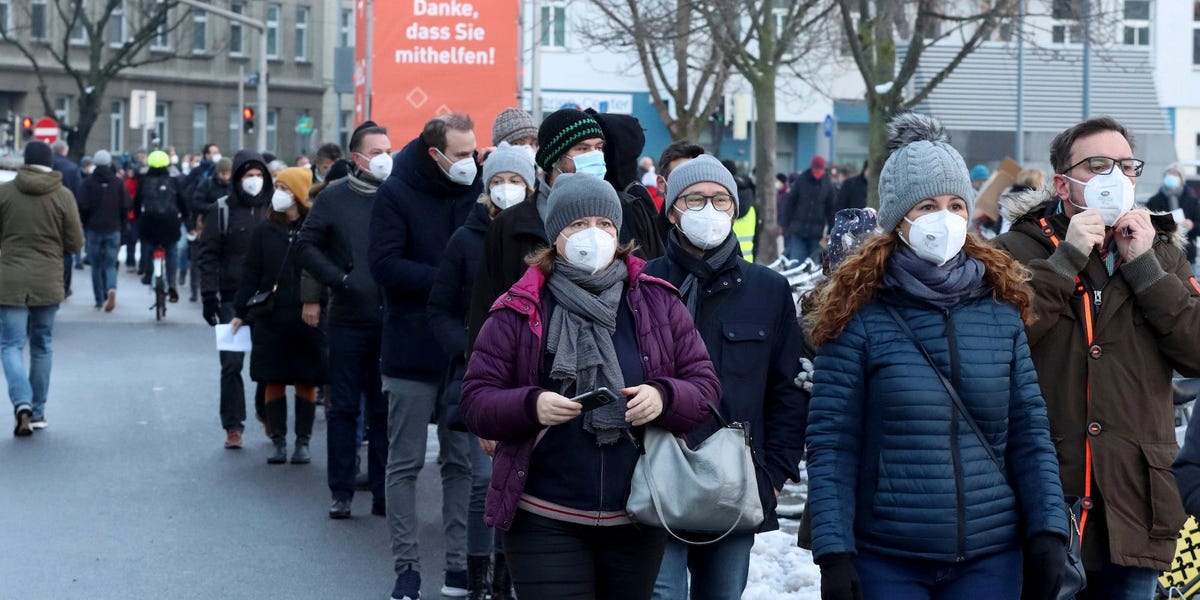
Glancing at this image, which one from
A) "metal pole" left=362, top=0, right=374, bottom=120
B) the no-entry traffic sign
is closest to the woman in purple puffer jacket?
"metal pole" left=362, top=0, right=374, bottom=120

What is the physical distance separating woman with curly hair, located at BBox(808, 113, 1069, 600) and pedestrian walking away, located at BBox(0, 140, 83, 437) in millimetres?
9321

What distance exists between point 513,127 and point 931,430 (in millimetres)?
3747

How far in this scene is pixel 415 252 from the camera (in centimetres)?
817

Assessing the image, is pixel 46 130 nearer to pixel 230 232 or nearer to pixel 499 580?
pixel 230 232

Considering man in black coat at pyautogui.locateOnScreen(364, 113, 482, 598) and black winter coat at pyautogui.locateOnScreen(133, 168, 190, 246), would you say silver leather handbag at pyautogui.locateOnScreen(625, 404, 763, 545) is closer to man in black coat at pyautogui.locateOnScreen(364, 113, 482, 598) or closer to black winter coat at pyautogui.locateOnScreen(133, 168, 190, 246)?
man in black coat at pyautogui.locateOnScreen(364, 113, 482, 598)

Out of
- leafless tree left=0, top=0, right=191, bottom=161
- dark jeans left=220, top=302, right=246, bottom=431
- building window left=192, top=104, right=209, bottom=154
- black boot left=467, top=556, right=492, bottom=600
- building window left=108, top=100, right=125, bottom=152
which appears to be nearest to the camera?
black boot left=467, top=556, right=492, bottom=600

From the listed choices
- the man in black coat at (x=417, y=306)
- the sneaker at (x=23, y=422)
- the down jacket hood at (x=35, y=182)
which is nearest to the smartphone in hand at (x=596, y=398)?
the man in black coat at (x=417, y=306)

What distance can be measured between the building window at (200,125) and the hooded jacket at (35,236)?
2182 inches

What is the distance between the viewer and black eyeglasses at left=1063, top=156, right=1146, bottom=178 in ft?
17.5

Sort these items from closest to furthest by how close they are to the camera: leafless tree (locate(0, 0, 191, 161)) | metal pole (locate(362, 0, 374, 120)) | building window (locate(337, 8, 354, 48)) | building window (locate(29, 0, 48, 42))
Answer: metal pole (locate(362, 0, 374, 120)) < leafless tree (locate(0, 0, 191, 161)) < building window (locate(29, 0, 48, 42)) < building window (locate(337, 8, 354, 48))

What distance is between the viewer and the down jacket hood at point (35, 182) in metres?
13.3

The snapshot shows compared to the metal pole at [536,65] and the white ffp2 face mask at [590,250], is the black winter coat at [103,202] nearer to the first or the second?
the metal pole at [536,65]

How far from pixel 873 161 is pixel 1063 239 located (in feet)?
49.7

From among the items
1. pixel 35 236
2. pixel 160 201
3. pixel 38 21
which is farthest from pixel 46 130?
pixel 35 236
